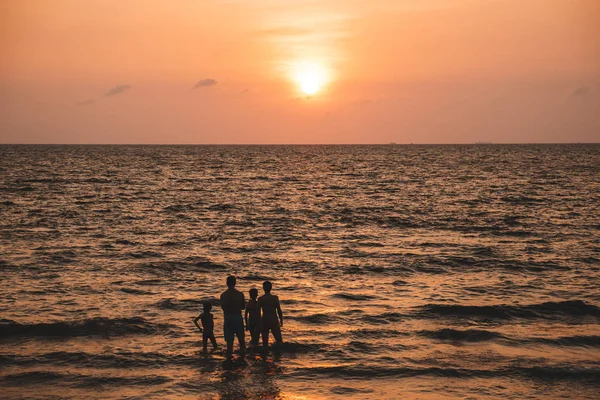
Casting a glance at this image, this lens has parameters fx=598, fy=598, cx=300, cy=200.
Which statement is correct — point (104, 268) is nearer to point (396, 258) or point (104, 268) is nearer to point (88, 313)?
point (88, 313)

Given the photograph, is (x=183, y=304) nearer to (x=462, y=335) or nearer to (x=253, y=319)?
(x=253, y=319)

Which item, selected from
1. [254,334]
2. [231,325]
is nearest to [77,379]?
[231,325]

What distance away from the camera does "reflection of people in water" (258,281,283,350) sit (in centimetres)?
1645

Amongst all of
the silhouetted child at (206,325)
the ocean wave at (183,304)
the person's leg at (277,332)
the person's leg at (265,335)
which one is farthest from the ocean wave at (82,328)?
the person's leg at (277,332)

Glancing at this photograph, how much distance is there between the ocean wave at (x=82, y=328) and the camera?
728 inches

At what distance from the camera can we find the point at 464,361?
16.1m

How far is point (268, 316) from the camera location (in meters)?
16.6

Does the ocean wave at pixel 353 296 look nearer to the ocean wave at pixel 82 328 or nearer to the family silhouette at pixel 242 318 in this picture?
the family silhouette at pixel 242 318

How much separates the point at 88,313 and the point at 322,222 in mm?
26594

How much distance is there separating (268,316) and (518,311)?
947cm

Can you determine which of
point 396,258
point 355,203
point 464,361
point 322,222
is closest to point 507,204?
point 355,203

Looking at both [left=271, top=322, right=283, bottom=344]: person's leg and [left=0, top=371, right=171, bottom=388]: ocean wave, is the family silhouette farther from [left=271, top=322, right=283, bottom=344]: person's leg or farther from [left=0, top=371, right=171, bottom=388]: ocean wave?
[left=0, top=371, right=171, bottom=388]: ocean wave

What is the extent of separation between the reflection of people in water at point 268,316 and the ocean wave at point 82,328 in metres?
3.83

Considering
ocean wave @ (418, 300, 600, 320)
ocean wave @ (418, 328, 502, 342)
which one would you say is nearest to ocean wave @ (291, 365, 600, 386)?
ocean wave @ (418, 328, 502, 342)
